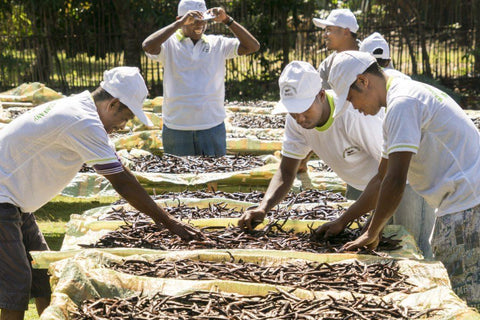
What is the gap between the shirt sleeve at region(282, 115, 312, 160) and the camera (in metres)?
4.53

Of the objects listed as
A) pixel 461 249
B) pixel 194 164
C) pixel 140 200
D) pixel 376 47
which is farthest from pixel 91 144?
pixel 376 47

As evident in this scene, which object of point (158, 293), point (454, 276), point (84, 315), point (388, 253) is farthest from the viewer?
point (388, 253)

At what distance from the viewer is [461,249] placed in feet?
12.3

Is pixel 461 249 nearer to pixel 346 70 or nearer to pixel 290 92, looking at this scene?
pixel 346 70

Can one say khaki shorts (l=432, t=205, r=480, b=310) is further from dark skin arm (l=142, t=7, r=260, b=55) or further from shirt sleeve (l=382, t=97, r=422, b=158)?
dark skin arm (l=142, t=7, r=260, b=55)

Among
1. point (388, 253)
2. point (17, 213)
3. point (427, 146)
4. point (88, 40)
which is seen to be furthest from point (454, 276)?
point (88, 40)

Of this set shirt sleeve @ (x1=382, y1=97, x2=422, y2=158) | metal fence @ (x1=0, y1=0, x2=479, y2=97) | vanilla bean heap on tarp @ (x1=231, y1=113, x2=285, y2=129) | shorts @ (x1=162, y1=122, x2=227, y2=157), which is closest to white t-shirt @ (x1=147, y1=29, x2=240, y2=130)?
shorts @ (x1=162, y1=122, x2=227, y2=157)

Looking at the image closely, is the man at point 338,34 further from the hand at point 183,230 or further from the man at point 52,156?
the man at point 52,156

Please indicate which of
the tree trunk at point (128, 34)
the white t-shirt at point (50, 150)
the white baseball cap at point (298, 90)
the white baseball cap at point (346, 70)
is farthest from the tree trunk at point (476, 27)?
the white t-shirt at point (50, 150)

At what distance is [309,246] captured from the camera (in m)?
4.20

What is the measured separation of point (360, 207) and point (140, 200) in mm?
1322

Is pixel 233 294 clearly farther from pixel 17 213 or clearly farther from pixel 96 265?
pixel 17 213

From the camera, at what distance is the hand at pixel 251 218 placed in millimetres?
4496

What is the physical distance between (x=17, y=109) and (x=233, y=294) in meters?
9.31
